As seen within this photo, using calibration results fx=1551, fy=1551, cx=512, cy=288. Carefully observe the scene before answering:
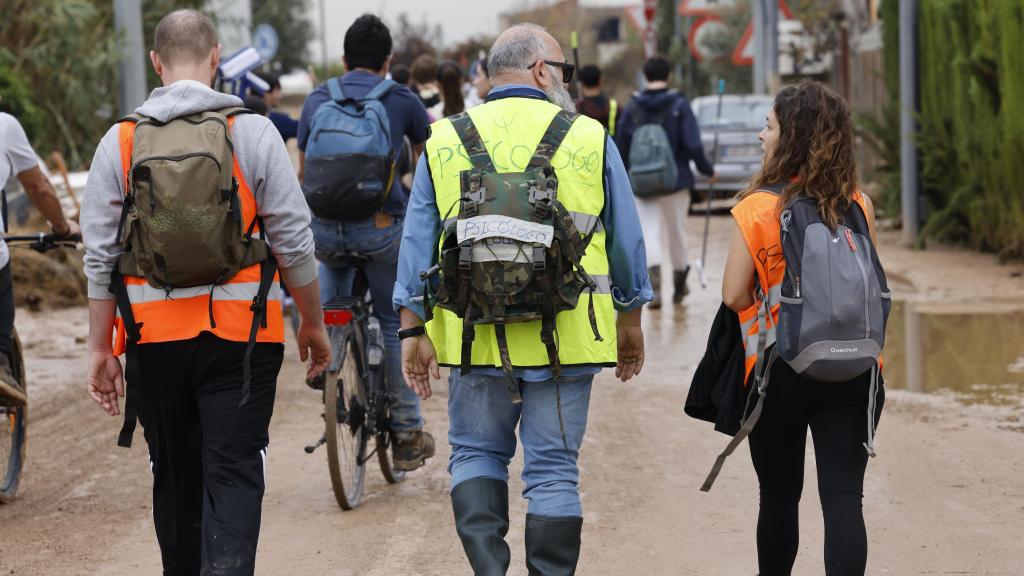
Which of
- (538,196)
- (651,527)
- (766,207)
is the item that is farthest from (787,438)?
(651,527)

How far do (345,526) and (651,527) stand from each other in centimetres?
126

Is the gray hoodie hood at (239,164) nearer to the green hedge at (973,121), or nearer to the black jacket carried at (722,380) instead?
the black jacket carried at (722,380)

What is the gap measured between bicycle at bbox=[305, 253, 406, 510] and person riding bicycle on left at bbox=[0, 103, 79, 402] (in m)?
1.20

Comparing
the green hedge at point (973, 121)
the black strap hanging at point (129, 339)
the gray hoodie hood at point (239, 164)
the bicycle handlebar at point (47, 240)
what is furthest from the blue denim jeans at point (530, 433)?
the green hedge at point (973, 121)

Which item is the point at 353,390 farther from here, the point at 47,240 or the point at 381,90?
the point at 47,240

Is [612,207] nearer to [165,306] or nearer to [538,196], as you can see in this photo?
[538,196]

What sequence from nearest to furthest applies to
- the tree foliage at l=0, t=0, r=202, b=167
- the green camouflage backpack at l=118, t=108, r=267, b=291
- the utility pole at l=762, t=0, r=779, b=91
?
1. the green camouflage backpack at l=118, t=108, r=267, b=291
2. the tree foliage at l=0, t=0, r=202, b=167
3. the utility pole at l=762, t=0, r=779, b=91

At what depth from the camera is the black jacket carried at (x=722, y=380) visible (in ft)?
15.4

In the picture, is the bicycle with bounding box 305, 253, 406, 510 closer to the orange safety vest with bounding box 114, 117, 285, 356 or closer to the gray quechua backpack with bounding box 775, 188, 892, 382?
the orange safety vest with bounding box 114, 117, 285, 356

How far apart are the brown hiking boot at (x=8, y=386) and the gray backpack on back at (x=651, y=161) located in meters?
6.51

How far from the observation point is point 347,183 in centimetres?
642

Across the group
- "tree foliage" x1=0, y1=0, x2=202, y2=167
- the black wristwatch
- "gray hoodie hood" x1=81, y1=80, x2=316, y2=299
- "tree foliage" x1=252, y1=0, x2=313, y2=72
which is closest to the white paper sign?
the black wristwatch

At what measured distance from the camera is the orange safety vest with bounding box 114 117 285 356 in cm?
438

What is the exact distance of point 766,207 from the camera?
4555 millimetres
